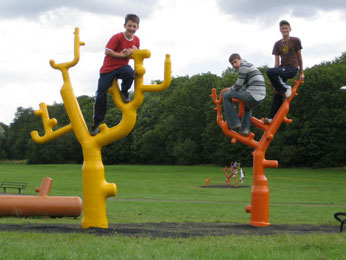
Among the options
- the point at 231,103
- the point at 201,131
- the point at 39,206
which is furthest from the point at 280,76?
the point at 201,131

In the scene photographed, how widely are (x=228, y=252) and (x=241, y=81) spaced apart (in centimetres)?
477

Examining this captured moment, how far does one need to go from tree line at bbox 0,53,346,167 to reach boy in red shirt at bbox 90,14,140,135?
44.5 metres

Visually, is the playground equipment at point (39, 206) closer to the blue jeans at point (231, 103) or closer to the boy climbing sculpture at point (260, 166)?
the boy climbing sculpture at point (260, 166)

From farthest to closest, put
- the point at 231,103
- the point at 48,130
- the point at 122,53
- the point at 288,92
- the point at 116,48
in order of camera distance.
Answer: the point at 288,92 < the point at 231,103 < the point at 48,130 < the point at 116,48 < the point at 122,53

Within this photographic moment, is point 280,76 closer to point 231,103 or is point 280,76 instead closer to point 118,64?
point 231,103

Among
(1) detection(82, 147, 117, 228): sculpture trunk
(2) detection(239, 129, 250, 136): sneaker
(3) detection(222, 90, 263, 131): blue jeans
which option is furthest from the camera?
(2) detection(239, 129, 250, 136): sneaker

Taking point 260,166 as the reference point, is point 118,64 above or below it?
above

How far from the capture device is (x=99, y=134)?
9.23 metres

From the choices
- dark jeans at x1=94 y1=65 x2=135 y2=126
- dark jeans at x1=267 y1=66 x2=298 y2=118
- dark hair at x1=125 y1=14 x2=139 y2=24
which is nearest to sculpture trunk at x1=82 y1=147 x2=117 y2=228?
dark jeans at x1=94 y1=65 x2=135 y2=126

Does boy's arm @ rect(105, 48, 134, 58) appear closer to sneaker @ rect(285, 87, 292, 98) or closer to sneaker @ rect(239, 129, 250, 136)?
sneaker @ rect(239, 129, 250, 136)

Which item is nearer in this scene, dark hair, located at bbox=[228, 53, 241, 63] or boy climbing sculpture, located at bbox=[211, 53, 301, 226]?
boy climbing sculpture, located at bbox=[211, 53, 301, 226]

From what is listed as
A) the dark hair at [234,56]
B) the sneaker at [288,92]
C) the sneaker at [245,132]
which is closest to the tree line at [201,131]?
the sneaker at [288,92]

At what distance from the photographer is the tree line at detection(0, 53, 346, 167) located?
57406 mm

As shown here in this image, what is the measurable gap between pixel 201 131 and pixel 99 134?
214 ft
